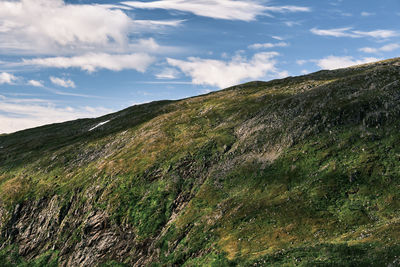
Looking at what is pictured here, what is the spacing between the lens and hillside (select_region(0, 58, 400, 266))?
104 feet

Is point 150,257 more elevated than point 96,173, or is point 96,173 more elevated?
point 96,173

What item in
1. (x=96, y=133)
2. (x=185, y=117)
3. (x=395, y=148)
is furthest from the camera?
Answer: (x=96, y=133)

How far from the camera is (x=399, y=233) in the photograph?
24234mm

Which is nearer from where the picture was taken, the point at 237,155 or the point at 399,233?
the point at 399,233

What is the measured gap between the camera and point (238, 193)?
4419cm

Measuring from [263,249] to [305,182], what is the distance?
42.4 feet

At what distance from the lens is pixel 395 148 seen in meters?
36.9

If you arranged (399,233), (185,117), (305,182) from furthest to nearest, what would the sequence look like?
1. (185,117)
2. (305,182)
3. (399,233)

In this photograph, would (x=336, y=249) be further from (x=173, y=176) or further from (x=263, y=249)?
(x=173, y=176)

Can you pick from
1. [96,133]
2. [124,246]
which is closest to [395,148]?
[124,246]

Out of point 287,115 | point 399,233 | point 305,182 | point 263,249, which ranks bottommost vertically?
point 263,249

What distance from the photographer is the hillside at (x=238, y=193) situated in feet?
104

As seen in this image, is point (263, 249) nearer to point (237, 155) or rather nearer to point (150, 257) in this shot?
point (150, 257)

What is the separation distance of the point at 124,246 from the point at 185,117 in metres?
45.6
